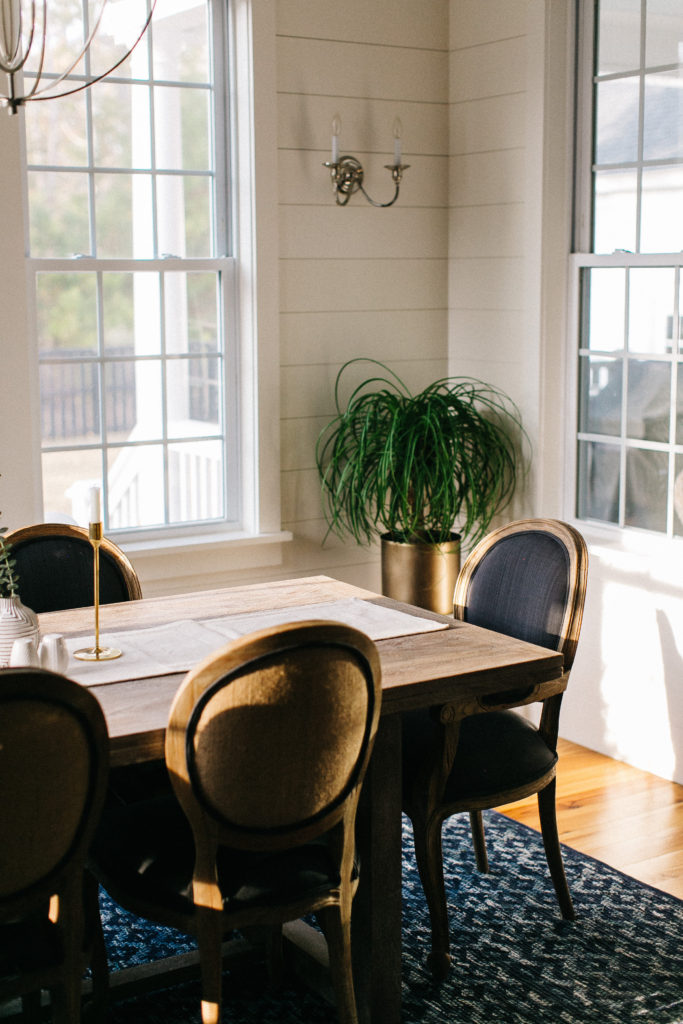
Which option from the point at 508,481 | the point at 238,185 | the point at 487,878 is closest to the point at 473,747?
the point at 487,878

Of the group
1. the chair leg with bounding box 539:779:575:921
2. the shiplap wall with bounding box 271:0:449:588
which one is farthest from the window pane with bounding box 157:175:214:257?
the chair leg with bounding box 539:779:575:921

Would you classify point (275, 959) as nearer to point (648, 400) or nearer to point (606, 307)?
point (648, 400)

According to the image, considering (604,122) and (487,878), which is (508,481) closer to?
(604,122)

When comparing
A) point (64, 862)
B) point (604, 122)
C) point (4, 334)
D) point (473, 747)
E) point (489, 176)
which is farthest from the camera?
point (489, 176)

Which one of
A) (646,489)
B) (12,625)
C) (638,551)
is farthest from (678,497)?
(12,625)

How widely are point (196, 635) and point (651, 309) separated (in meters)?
2.09

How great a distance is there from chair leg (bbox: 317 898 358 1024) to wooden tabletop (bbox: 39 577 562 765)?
39 cm

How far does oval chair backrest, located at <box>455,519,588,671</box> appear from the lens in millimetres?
2975

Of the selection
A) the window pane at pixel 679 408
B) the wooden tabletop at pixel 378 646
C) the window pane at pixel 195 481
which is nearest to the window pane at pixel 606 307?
the window pane at pixel 679 408

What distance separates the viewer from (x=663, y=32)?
3.83 metres

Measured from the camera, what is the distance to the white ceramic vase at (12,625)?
243 centimetres

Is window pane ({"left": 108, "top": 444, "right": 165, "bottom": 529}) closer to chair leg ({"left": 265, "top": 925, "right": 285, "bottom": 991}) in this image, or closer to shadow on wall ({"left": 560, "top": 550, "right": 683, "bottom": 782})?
shadow on wall ({"left": 560, "top": 550, "right": 683, "bottom": 782})

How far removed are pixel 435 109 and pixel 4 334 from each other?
1.91 m

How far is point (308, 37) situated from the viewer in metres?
4.26
